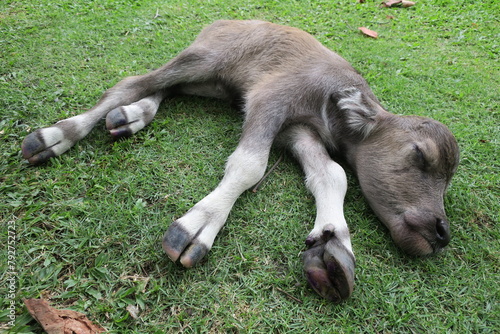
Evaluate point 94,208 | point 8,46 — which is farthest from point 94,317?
point 8,46

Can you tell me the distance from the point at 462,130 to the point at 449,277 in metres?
2.45

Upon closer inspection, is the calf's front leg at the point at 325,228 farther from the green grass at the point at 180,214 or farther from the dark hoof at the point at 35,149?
the dark hoof at the point at 35,149

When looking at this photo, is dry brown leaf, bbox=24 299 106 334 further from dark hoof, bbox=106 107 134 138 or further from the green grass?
dark hoof, bbox=106 107 134 138

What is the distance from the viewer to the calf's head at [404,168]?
116 inches

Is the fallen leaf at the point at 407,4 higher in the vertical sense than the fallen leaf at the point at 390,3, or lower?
lower

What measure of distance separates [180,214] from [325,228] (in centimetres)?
124

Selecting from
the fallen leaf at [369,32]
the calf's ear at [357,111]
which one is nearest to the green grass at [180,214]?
the calf's ear at [357,111]

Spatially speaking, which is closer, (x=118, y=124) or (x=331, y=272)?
(x=331, y=272)

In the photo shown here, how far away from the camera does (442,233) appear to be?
2.89m

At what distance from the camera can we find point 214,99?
4.56 metres

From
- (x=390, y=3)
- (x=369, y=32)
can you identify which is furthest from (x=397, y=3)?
(x=369, y=32)

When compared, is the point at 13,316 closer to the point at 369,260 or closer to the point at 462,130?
the point at 369,260

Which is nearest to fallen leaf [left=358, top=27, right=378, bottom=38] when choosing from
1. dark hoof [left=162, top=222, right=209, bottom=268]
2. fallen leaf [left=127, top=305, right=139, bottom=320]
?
dark hoof [left=162, top=222, right=209, bottom=268]

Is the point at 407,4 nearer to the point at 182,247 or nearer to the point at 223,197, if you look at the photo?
the point at 223,197
